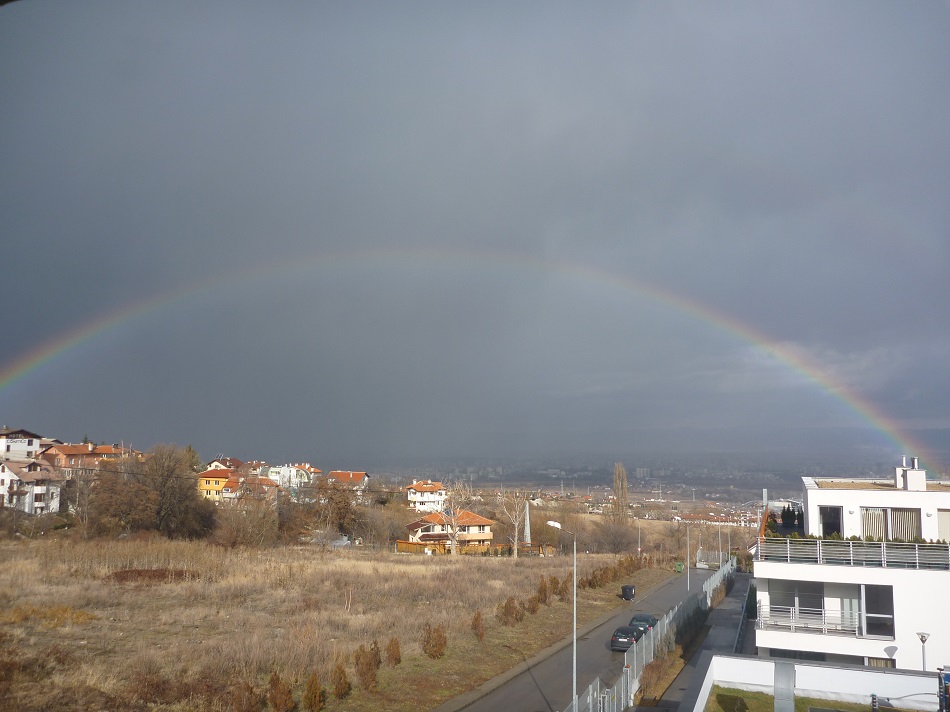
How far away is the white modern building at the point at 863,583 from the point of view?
19000 millimetres

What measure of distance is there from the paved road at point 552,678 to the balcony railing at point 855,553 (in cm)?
659

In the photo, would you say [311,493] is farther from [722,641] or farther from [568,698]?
[568,698]

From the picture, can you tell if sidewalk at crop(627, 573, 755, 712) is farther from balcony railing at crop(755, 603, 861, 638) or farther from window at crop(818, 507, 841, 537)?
window at crop(818, 507, 841, 537)

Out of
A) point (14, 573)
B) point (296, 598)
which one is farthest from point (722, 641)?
point (14, 573)

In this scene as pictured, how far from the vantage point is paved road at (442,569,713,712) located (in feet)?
60.4

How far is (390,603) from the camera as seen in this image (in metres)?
31.5

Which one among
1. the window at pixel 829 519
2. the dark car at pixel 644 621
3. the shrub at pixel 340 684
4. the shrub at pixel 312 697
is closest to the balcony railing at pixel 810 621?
Result: the window at pixel 829 519

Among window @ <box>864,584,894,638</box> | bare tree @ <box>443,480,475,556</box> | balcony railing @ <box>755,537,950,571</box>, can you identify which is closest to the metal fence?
balcony railing @ <box>755,537,950,571</box>

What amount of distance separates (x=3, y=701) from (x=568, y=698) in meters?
14.2

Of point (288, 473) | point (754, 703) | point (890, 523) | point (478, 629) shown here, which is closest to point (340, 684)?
point (478, 629)

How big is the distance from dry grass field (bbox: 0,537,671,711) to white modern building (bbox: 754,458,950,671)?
29.9 feet

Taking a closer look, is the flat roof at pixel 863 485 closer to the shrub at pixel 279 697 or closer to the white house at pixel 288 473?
the shrub at pixel 279 697

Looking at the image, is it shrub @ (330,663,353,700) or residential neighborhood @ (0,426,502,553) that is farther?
residential neighborhood @ (0,426,502,553)

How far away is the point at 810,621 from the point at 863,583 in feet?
6.83
